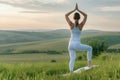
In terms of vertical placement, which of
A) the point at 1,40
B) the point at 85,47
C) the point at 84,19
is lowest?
the point at 1,40

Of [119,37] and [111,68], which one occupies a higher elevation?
[111,68]

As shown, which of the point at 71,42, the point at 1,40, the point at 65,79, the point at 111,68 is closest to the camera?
the point at 65,79

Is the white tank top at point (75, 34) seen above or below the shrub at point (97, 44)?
above

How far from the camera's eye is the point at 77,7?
15234mm

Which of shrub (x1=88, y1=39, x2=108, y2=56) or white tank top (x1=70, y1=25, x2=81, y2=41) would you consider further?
shrub (x1=88, y1=39, x2=108, y2=56)

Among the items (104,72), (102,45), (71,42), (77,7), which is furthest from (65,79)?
(102,45)

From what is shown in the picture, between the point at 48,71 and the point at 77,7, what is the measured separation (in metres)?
3.25

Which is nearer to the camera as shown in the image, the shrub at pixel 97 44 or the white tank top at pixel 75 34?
the white tank top at pixel 75 34

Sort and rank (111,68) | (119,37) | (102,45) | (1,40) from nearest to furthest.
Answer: (111,68)
(102,45)
(119,37)
(1,40)

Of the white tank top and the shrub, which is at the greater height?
the white tank top

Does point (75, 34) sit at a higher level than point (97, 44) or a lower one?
higher

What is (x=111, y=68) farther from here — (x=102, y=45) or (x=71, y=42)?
(x=102, y=45)

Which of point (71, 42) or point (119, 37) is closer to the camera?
point (71, 42)

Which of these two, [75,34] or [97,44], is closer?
[75,34]
